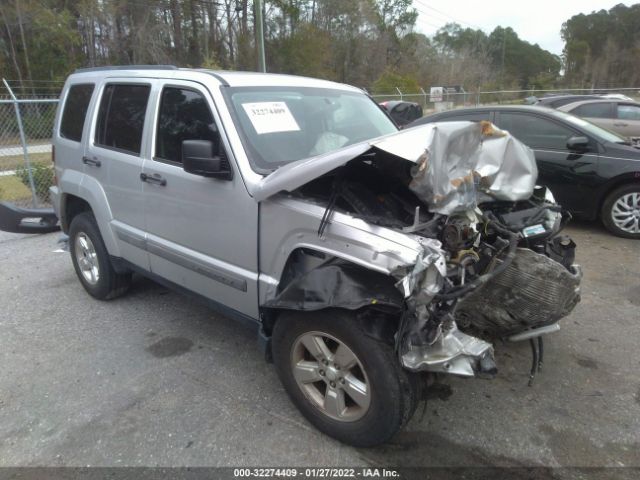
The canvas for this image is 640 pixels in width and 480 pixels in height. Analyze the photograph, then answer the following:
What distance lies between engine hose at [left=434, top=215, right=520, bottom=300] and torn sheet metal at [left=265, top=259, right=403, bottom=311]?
23 centimetres

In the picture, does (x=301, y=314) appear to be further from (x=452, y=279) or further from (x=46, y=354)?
(x=46, y=354)

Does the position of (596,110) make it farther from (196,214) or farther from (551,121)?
(196,214)

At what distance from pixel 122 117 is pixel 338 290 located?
2589 mm

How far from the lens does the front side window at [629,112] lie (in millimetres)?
10508

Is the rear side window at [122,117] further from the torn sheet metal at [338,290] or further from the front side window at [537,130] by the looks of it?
the front side window at [537,130]

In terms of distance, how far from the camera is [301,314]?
2633mm

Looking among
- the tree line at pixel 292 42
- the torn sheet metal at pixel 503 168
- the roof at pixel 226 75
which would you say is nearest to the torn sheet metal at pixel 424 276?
the torn sheet metal at pixel 503 168

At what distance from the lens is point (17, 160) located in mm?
8766

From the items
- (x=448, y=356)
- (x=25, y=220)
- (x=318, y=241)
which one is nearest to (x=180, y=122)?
(x=318, y=241)

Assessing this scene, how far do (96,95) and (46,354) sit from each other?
219 cm

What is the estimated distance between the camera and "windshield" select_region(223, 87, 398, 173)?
306 cm

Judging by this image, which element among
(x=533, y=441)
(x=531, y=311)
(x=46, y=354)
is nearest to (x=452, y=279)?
(x=531, y=311)

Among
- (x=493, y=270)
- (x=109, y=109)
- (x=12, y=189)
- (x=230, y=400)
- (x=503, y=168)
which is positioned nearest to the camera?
(x=493, y=270)

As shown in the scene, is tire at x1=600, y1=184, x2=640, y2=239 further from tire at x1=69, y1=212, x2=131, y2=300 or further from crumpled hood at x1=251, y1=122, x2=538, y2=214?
tire at x1=69, y1=212, x2=131, y2=300
